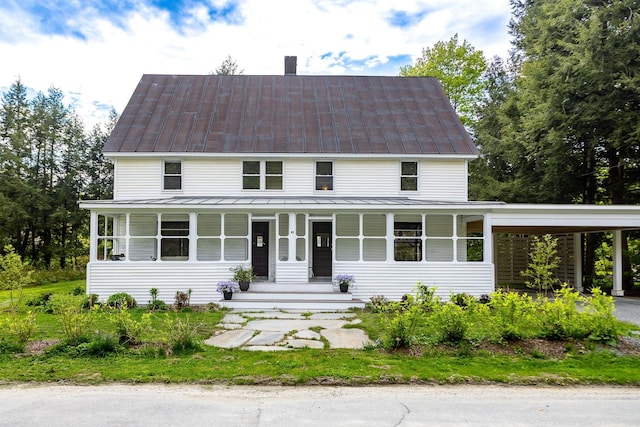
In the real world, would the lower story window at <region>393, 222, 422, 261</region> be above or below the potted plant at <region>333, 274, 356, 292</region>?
above

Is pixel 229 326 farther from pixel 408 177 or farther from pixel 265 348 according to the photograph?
pixel 408 177

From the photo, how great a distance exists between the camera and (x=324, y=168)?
15.3 meters

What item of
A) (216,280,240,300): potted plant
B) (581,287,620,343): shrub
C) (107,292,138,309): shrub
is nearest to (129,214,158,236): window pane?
(107,292,138,309): shrub

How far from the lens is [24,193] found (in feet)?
80.4

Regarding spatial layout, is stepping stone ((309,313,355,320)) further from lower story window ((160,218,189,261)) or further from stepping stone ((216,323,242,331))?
lower story window ((160,218,189,261))

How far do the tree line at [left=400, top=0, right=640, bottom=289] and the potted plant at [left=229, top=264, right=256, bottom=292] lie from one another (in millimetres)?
13293

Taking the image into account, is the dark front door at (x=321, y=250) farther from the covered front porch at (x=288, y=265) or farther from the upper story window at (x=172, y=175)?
the upper story window at (x=172, y=175)

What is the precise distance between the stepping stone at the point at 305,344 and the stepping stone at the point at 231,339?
883 mm

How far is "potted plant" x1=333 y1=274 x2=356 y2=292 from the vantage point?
1227 centimetres

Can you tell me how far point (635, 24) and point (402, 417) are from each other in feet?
54.7

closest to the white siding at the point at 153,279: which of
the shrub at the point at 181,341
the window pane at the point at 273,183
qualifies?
the window pane at the point at 273,183

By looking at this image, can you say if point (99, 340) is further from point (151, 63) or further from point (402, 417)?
point (151, 63)

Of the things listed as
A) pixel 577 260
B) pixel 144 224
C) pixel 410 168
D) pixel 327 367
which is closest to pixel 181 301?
pixel 144 224

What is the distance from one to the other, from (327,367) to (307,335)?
2267mm
